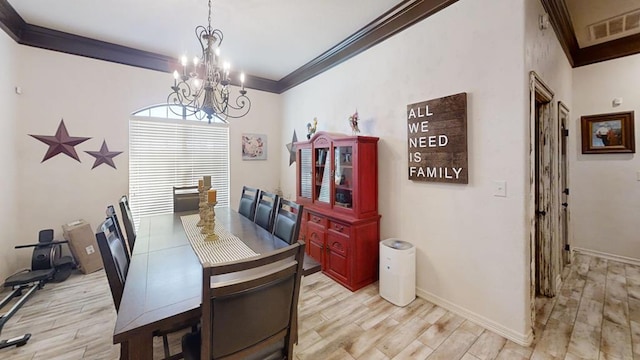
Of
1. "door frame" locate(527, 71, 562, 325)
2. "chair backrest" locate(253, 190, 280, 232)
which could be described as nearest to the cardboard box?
"chair backrest" locate(253, 190, 280, 232)

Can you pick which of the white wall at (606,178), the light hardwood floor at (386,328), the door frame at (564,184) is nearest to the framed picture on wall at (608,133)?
the white wall at (606,178)

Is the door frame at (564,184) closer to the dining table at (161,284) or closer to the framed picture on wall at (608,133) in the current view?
the framed picture on wall at (608,133)

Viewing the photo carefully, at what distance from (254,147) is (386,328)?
3658 mm

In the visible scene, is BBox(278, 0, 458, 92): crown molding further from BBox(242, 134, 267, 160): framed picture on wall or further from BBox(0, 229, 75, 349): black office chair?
BBox(0, 229, 75, 349): black office chair

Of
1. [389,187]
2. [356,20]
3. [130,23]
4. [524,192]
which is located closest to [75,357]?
[389,187]

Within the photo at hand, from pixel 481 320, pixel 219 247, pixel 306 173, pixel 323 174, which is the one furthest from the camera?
pixel 306 173

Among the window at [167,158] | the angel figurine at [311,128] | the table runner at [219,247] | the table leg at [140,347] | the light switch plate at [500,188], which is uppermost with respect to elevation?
the angel figurine at [311,128]

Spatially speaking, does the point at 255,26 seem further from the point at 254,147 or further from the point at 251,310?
the point at 251,310

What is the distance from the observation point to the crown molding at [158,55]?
256 cm

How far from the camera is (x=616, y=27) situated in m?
3.06

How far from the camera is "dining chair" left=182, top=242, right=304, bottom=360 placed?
3.19ft

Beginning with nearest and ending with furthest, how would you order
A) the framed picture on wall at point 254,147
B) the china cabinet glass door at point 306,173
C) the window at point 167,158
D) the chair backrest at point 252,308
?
the chair backrest at point 252,308, the china cabinet glass door at point 306,173, the window at point 167,158, the framed picture on wall at point 254,147

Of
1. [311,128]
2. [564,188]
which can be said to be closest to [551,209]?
[564,188]

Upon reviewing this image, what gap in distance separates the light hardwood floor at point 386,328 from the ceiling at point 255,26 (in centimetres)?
282
